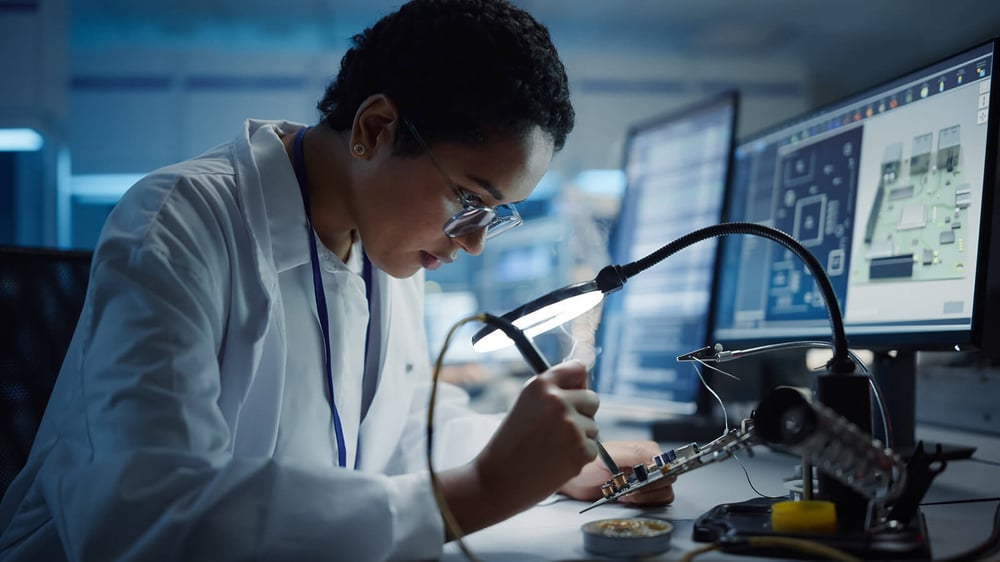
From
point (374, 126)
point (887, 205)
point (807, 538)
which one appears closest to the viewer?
point (807, 538)

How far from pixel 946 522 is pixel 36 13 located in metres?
4.96

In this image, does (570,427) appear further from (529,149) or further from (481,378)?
(481,378)

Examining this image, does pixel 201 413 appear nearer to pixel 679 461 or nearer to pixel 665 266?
pixel 679 461

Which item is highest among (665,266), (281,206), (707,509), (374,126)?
(374,126)

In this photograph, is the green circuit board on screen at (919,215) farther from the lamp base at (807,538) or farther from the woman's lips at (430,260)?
the woman's lips at (430,260)

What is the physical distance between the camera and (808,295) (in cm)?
119

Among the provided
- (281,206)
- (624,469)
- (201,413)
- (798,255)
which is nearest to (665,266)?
(624,469)

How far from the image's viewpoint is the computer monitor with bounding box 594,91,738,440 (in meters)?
1.55

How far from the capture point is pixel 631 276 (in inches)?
32.0

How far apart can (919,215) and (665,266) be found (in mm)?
705

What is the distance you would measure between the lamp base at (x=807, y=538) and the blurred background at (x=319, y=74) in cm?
295

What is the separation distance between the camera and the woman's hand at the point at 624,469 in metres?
0.91

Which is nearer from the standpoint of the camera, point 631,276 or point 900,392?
point 631,276

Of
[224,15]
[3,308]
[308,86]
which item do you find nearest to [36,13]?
[224,15]
